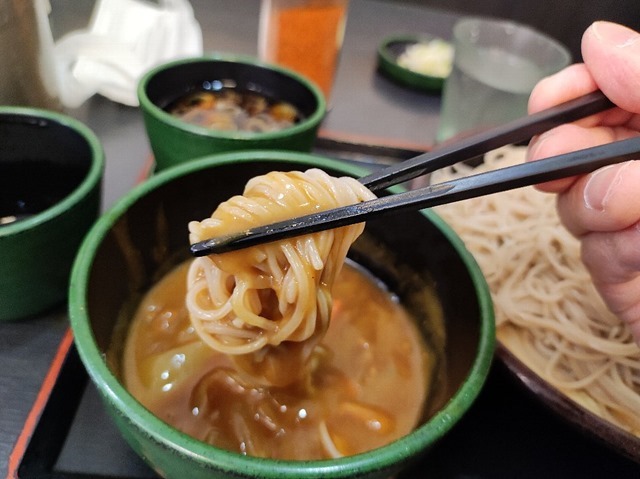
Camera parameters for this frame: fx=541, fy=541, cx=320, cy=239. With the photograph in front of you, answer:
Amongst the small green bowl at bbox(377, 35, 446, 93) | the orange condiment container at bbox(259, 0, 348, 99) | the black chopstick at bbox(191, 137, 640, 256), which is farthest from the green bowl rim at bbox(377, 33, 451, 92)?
the black chopstick at bbox(191, 137, 640, 256)

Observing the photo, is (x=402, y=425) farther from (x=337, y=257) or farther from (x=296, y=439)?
(x=337, y=257)

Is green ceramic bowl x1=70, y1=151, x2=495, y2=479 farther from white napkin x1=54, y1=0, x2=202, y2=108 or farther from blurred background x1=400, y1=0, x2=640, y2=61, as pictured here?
blurred background x1=400, y1=0, x2=640, y2=61

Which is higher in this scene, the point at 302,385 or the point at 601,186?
the point at 601,186

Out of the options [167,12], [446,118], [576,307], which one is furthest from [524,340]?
[167,12]

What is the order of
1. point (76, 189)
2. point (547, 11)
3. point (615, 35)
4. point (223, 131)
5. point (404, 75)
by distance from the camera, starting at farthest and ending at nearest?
1. point (547, 11)
2. point (404, 75)
3. point (223, 131)
4. point (76, 189)
5. point (615, 35)

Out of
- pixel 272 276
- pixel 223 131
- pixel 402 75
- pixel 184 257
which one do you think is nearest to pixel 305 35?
pixel 402 75

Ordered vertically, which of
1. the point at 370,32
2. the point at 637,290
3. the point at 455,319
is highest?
the point at 637,290

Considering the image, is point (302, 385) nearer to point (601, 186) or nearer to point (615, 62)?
point (601, 186)
